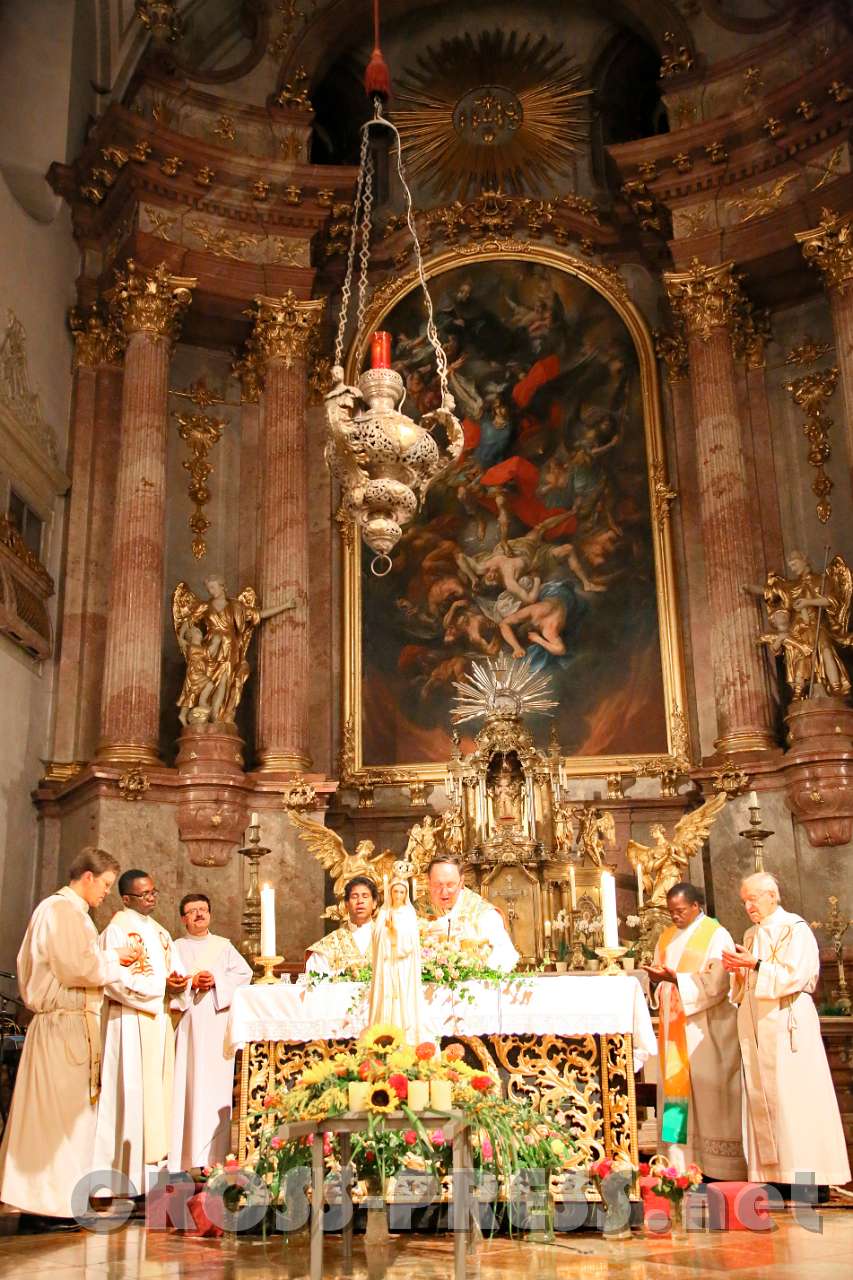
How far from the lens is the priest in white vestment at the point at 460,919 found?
21.8ft

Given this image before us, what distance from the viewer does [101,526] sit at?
1289 centimetres

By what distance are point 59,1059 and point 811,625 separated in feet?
23.6

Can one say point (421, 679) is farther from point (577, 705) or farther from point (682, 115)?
point (682, 115)

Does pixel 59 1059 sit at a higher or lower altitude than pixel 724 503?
lower

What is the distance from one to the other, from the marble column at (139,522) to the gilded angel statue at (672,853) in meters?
4.16

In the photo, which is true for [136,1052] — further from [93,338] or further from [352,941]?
[93,338]

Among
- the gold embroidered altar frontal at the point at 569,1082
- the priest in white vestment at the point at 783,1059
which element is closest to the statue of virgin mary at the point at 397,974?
the gold embroidered altar frontal at the point at 569,1082

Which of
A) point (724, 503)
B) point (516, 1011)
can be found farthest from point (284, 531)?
point (516, 1011)

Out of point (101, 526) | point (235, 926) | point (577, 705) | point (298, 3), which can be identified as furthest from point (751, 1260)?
point (298, 3)

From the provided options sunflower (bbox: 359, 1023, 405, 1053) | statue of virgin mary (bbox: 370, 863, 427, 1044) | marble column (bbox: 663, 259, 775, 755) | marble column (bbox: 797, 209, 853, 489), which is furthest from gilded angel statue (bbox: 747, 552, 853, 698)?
sunflower (bbox: 359, 1023, 405, 1053)

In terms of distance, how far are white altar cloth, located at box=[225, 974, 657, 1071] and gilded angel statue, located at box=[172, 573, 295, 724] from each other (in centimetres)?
550

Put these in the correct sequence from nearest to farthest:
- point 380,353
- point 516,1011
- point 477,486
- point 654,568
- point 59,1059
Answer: point 516,1011 < point 59,1059 < point 380,353 < point 654,568 < point 477,486

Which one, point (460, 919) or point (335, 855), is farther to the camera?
point (335, 855)

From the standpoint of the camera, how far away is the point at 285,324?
13328 millimetres
